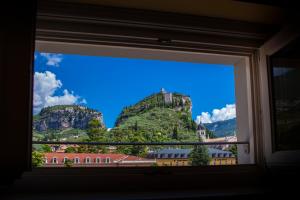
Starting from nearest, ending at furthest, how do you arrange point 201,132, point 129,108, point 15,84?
point 15,84 → point 129,108 → point 201,132

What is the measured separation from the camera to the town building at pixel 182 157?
2070 mm

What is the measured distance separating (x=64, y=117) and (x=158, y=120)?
58 centimetres

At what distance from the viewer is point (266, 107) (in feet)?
6.38

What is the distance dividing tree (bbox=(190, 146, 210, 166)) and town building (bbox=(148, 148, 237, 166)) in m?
0.02

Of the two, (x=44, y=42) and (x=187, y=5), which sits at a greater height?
(x=187, y=5)

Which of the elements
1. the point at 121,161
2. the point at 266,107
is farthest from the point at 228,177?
the point at 121,161

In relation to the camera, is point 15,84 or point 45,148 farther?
point 45,148

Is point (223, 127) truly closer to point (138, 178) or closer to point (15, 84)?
point (138, 178)

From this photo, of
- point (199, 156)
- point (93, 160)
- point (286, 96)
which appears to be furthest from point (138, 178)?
point (286, 96)

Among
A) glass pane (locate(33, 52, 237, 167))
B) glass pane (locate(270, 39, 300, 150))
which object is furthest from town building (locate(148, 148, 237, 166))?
glass pane (locate(270, 39, 300, 150))

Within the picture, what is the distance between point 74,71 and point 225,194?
1107 mm

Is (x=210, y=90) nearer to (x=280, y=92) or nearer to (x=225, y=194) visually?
(x=280, y=92)

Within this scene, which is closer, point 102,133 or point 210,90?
point 102,133

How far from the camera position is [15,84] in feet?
5.45
